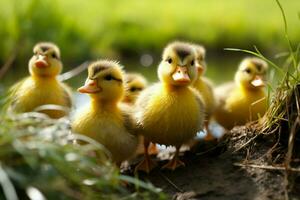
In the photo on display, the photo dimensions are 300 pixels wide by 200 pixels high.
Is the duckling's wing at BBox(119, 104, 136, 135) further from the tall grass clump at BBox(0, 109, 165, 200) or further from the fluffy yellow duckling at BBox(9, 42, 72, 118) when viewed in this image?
the tall grass clump at BBox(0, 109, 165, 200)

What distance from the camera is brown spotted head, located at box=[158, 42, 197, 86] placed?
515cm

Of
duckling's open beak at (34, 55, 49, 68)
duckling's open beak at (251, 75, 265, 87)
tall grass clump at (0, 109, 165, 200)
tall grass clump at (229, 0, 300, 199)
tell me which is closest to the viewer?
tall grass clump at (0, 109, 165, 200)

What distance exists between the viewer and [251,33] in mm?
16938

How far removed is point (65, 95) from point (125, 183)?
1.49 m

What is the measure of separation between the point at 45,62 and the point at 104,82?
1.05m

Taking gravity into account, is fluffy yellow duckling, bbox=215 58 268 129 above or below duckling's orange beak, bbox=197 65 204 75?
below

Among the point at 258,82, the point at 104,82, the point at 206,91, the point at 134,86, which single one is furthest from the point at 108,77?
the point at 258,82

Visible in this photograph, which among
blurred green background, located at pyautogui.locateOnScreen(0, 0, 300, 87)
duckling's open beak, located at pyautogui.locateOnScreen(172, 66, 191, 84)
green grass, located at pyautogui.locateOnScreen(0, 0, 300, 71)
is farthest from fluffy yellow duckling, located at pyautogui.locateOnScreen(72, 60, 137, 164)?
green grass, located at pyautogui.locateOnScreen(0, 0, 300, 71)

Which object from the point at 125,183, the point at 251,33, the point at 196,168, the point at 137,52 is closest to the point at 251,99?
the point at 196,168

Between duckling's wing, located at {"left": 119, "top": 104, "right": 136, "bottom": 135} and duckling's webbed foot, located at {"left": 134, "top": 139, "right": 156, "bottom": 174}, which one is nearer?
duckling's wing, located at {"left": 119, "top": 104, "right": 136, "bottom": 135}

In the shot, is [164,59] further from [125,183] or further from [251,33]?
[251,33]

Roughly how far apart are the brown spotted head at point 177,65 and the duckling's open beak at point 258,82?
1.09 metres

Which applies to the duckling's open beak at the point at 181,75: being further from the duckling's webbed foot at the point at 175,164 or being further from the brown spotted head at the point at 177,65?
the duckling's webbed foot at the point at 175,164

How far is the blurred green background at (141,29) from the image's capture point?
1229 cm
